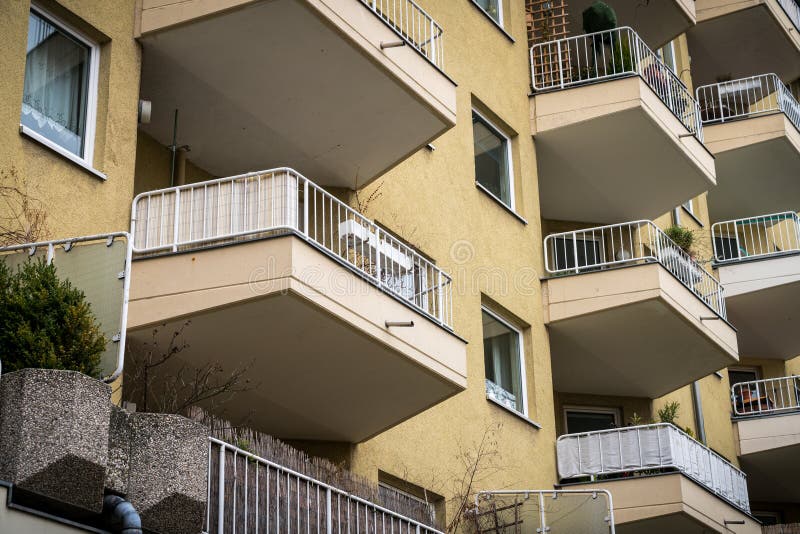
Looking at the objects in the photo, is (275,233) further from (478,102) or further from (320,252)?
(478,102)

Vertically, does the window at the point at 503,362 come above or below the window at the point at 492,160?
below

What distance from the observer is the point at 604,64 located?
20.5 m

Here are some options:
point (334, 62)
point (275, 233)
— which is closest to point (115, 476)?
point (275, 233)

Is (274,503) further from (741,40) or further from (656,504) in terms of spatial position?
(741,40)

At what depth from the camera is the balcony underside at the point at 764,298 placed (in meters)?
23.5

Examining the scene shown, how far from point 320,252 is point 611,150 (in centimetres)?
933

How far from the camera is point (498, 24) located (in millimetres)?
20000

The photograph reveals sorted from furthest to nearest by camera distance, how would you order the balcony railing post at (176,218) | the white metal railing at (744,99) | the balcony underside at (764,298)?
1. the white metal railing at (744,99)
2. the balcony underside at (764,298)
3. the balcony railing post at (176,218)

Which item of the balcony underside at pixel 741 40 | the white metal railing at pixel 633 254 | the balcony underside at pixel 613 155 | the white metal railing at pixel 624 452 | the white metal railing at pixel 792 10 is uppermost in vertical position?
the white metal railing at pixel 792 10

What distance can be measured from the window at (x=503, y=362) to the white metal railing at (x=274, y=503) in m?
5.49

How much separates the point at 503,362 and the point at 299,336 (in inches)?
246

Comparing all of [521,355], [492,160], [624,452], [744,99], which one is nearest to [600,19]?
[492,160]

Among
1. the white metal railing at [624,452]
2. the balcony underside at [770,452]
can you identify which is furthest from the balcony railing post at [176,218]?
the balcony underside at [770,452]

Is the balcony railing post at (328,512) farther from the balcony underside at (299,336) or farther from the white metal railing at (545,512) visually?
the white metal railing at (545,512)
